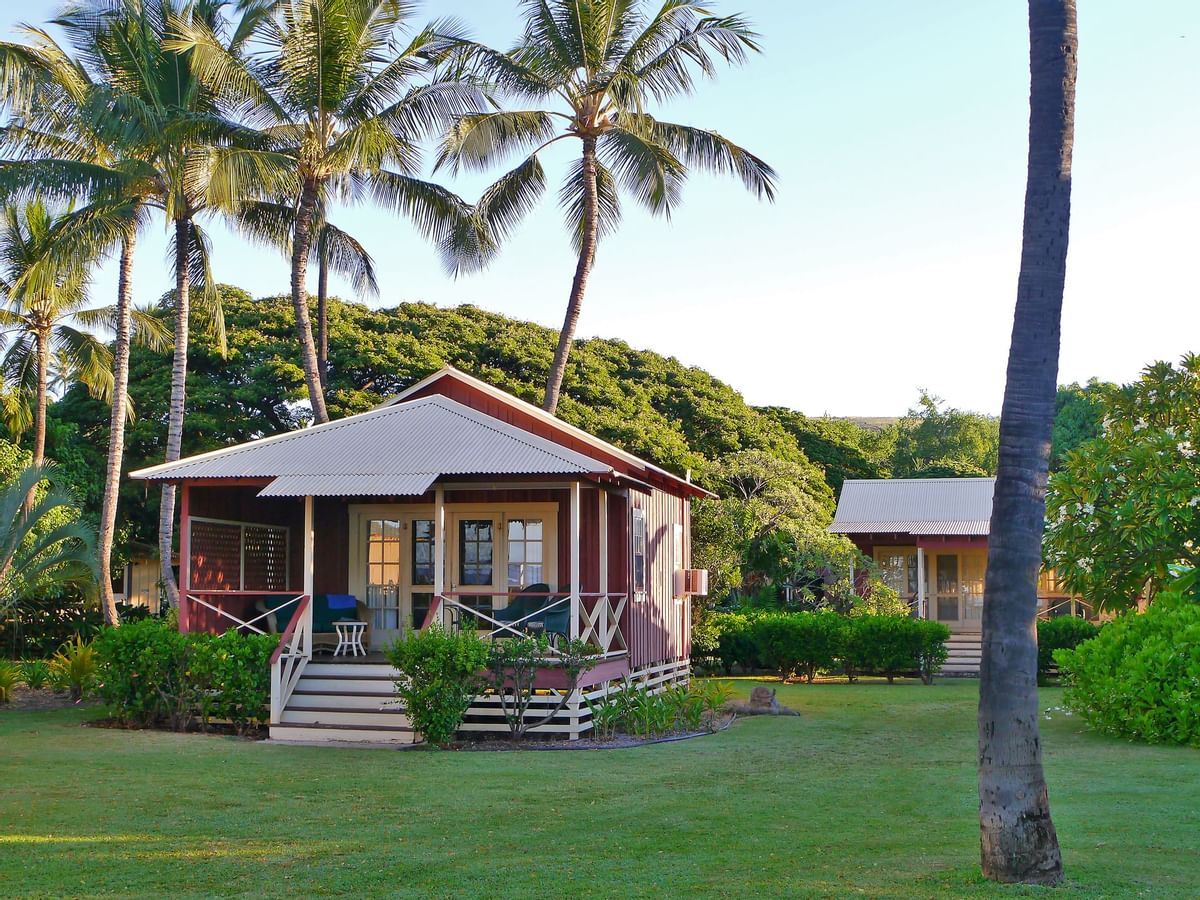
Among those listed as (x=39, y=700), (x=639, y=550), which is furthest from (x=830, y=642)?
(x=39, y=700)

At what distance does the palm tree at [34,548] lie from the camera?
17.2 meters

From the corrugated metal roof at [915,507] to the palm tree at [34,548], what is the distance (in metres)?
16.3

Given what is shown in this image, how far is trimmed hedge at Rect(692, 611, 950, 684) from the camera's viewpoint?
75.9 feet

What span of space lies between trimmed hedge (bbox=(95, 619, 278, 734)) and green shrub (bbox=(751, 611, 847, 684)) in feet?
37.6

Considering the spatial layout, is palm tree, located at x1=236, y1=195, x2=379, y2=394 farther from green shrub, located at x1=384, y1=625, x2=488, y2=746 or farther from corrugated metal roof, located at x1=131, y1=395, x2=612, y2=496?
green shrub, located at x1=384, y1=625, x2=488, y2=746

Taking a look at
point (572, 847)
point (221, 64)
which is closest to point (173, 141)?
point (221, 64)

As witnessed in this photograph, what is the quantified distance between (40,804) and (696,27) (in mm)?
15943

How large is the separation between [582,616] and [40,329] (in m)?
14.9

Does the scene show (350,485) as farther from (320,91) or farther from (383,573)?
(320,91)

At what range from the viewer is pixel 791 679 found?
2386cm

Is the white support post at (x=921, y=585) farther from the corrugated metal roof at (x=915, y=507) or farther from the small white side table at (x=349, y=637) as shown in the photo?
the small white side table at (x=349, y=637)

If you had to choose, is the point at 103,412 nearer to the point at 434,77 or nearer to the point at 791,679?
the point at 434,77

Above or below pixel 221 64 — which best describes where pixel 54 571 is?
below

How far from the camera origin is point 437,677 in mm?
13523
